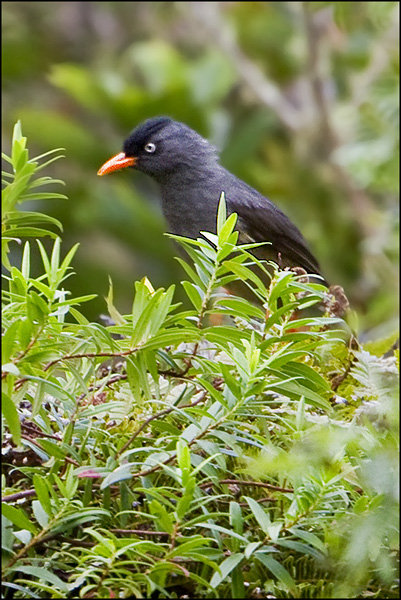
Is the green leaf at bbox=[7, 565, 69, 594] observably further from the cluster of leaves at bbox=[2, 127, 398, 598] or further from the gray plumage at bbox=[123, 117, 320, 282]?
the gray plumage at bbox=[123, 117, 320, 282]

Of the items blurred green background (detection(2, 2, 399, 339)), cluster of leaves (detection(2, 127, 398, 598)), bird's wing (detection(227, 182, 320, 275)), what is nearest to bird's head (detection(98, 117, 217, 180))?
bird's wing (detection(227, 182, 320, 275))

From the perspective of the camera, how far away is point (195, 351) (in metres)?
1.64

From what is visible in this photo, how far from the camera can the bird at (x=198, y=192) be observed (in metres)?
4.11

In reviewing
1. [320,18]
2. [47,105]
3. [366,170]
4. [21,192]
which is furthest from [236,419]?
[47,105]

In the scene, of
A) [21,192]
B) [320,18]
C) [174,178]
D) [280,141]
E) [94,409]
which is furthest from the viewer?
[280,141]

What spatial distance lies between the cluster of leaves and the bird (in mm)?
2283

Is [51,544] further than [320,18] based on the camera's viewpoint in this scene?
No

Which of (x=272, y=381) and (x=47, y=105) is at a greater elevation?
(x=47, y=105)

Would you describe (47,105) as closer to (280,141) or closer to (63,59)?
(63,59)

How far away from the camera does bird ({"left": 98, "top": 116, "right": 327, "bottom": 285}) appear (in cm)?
411

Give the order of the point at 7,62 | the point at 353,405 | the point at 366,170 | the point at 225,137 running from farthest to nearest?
the point at 7,62 < the point at 225,137 < the point at 366,170 < the point at 353,405

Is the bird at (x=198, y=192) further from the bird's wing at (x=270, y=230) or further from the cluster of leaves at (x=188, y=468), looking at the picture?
the cluster of leaves at (x=188, y=468)

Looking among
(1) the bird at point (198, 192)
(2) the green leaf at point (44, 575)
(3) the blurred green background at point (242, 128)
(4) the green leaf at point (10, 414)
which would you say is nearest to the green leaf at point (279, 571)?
(2) the green leaf at point (44, 575)

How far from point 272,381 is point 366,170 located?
3.66 m
